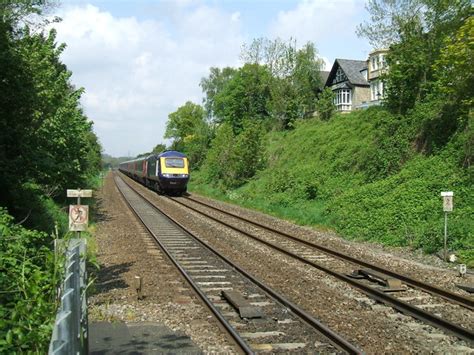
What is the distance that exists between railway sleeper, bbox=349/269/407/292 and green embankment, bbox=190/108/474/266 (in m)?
2.94

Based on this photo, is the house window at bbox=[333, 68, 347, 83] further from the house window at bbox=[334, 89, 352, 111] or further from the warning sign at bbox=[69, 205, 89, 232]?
the warning sign at bbox=[69, 205, 89, 232]

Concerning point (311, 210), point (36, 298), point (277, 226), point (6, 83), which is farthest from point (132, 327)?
point (311, 210)

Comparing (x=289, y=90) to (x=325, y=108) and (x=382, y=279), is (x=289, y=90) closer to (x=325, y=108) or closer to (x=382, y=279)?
(x=325, y=108)

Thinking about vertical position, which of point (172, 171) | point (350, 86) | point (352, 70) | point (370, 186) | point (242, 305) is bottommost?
point (242, 305)

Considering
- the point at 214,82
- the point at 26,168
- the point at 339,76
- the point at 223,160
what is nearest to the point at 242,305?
the point at 26,168

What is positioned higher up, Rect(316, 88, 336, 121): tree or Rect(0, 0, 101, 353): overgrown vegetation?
Rect(316, 88, 336, 121): tree

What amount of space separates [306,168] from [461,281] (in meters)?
19.4

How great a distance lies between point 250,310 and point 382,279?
3347 millimetres

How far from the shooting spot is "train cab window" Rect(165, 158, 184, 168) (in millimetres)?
33562

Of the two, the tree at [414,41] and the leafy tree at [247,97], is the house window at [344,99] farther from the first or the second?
the tree at [414,41]

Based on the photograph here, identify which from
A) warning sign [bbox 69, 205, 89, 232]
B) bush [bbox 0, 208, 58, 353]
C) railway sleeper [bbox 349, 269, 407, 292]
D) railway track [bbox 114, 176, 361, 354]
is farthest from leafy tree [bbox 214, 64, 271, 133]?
bush [bbox 0, 208, 58, 353]

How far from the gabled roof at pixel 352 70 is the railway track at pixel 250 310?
2213 inches

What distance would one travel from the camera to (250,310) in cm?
763

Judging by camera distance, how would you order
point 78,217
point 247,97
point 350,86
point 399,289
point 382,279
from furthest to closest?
point 350,86, point 247,97, point 382,279, point 78,217, point 399,289
